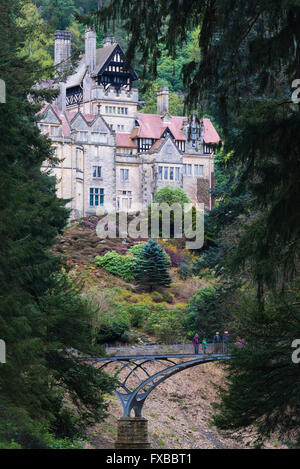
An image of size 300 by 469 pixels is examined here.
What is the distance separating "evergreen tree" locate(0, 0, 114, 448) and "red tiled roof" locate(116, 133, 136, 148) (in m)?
45.3

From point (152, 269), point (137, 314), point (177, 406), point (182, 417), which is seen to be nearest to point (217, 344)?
point (182, 417)

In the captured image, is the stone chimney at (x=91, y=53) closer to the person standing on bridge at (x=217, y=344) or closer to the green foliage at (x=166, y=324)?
the green foliage at (x=166, y=324)

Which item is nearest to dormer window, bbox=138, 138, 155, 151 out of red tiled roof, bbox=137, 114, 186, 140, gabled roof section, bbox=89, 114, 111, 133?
red tiled roof, bbox=137, 114, 186, 140

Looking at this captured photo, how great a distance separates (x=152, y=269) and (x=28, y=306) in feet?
108

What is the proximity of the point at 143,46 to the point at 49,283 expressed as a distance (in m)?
10.2

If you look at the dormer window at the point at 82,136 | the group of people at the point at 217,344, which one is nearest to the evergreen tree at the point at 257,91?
the group of people at the point at 217,344

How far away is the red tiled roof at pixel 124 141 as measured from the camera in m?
69.9

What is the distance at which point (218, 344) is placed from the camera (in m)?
32.9

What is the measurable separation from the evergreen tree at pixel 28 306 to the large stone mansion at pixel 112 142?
4076 centimetres

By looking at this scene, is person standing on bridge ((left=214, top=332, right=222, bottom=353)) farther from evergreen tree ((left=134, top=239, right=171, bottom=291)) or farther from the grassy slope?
evergreen tree ((left=134, top=239, right=171, bottom=291))

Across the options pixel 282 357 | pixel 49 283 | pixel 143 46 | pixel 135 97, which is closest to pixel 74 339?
pixel 49 283

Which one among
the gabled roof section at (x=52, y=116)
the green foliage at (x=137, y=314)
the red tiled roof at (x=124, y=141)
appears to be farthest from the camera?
the red tiled roof at (x=124, y=141)
